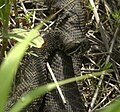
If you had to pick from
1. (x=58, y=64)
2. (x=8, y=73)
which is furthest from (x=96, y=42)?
Result: (x=8, y=73)

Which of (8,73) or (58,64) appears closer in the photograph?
(8,73)

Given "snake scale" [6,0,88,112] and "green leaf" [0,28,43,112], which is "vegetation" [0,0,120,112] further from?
"green leaf" [0,28,43,112]

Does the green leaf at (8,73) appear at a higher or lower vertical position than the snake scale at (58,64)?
higher

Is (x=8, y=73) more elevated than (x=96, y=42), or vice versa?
(x=8, y=73)

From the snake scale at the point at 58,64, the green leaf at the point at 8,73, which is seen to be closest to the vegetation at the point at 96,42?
the snake scale at the point at 58,64

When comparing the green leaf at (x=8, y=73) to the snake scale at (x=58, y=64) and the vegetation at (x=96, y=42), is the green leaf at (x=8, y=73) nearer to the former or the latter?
the vegetation at (x=96, y=42)

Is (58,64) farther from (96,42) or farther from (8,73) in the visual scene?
(8,73)

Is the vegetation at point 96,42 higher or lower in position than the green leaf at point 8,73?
lower

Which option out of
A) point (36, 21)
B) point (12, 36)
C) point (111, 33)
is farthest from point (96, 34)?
point (12, 36)

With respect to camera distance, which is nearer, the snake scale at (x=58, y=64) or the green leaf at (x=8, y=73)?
the green leaf at (x=8, y=73)
